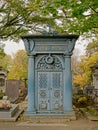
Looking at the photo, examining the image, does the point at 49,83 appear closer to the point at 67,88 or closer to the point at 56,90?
the point at 56,90

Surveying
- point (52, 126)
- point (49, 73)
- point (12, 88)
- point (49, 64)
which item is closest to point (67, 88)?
point (49, 73)

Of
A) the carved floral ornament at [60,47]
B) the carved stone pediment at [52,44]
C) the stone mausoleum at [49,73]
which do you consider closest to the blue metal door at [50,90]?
the stone mausoleum at [49,73]

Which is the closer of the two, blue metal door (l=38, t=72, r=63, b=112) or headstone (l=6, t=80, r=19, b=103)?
blue metal door (l=38, t=72, r=63, b=112)

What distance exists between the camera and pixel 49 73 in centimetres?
1329

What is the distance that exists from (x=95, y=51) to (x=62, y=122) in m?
31.3

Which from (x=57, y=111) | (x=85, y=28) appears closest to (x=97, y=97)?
(x=57, y=111)

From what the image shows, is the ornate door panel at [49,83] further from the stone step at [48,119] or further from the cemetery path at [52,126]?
the cemetery path at [52,126]

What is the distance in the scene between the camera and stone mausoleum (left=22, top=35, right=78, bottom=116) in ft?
42.8

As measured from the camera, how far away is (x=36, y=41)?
13172mm

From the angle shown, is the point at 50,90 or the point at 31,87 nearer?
the point at 31,87

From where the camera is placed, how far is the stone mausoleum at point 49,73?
13047 millimetres

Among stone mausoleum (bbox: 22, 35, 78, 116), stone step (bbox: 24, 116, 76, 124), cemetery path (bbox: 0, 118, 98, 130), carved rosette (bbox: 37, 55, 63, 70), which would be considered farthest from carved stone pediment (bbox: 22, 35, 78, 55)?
cemetery path (bbox: 0, 118, 98, 130)

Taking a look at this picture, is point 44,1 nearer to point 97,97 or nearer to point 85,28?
point 85,28

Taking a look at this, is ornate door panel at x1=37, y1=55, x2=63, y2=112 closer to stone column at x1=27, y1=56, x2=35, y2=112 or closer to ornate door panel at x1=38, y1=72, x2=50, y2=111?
ornate door panel at x1=38, y1=72, x2=50, y2=111
